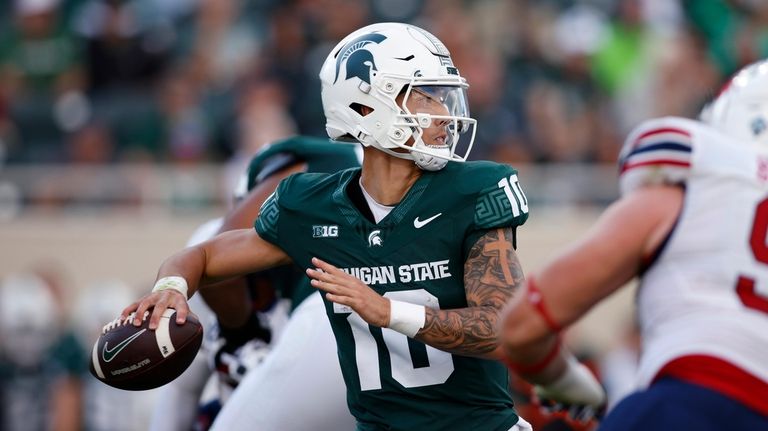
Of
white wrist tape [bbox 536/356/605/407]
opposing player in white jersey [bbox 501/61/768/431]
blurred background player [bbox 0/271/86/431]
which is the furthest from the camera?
blurred background player [bbox 0/271/86/431]

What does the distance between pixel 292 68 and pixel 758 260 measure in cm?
771

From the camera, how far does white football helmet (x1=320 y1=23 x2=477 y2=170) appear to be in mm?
3975

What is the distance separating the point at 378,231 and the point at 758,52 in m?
6.73

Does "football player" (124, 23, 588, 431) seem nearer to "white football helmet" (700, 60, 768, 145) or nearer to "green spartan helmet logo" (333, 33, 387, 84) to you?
"green spartan helmet logo" (333, 33, 387, 84)

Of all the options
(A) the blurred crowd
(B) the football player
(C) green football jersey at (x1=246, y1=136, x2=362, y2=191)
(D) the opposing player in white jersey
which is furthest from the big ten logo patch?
(A) the blurred crowd

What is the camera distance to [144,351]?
12.7ft

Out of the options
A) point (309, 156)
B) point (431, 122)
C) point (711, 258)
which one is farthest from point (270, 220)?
point (711, 258)

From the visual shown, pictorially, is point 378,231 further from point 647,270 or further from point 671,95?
point 671,95

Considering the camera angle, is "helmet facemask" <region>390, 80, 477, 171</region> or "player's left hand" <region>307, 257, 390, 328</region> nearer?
"player's left hand" <region>307, 257, 390, 328</region>

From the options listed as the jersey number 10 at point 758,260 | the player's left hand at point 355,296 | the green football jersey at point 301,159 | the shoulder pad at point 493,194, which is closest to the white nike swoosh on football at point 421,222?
the shoulder pad at point 493,194

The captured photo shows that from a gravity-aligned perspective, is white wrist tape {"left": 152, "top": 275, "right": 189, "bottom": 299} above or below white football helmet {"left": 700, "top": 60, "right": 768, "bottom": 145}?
below

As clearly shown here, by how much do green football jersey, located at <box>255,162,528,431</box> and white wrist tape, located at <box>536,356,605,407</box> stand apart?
429mm

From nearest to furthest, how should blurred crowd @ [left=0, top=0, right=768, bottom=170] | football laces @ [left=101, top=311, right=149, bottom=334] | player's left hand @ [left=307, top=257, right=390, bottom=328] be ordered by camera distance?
player's left hand @ [left=307, top=257, right=390, bottom=328]
football laces @ [left=101, top=311, right=149, bottom=334]
blurred crowd @ [left=0, top=0, right=768, bottom=170]

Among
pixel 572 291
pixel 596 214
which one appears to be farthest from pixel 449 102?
pixel 596 214
